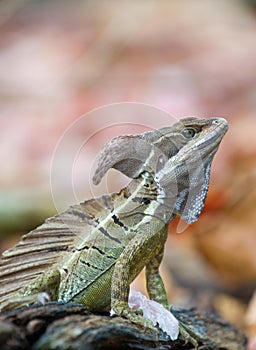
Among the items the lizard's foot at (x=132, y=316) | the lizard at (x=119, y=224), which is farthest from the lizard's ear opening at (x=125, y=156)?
→ the lizard's foot at (x=132, y=316)

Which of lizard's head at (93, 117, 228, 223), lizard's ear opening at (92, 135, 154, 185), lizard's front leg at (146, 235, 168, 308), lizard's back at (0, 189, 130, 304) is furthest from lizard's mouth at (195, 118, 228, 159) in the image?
lizard's front leg at (146, 235, 168, 308)

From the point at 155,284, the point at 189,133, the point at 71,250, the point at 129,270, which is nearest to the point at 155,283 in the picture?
the point at 155,284

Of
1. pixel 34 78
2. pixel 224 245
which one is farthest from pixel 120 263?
pixel 34 78

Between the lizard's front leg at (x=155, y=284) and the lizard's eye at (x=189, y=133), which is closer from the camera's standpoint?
the lizard's eye at (x=189, y=133)

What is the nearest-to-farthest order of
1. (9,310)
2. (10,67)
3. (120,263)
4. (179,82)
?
(9,310) → (120,263) → (179,82) → (10,67)

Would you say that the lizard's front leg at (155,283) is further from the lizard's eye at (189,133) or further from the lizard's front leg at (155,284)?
the lizard's eye at (189,133)

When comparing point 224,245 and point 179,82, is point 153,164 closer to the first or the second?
point 224,245
